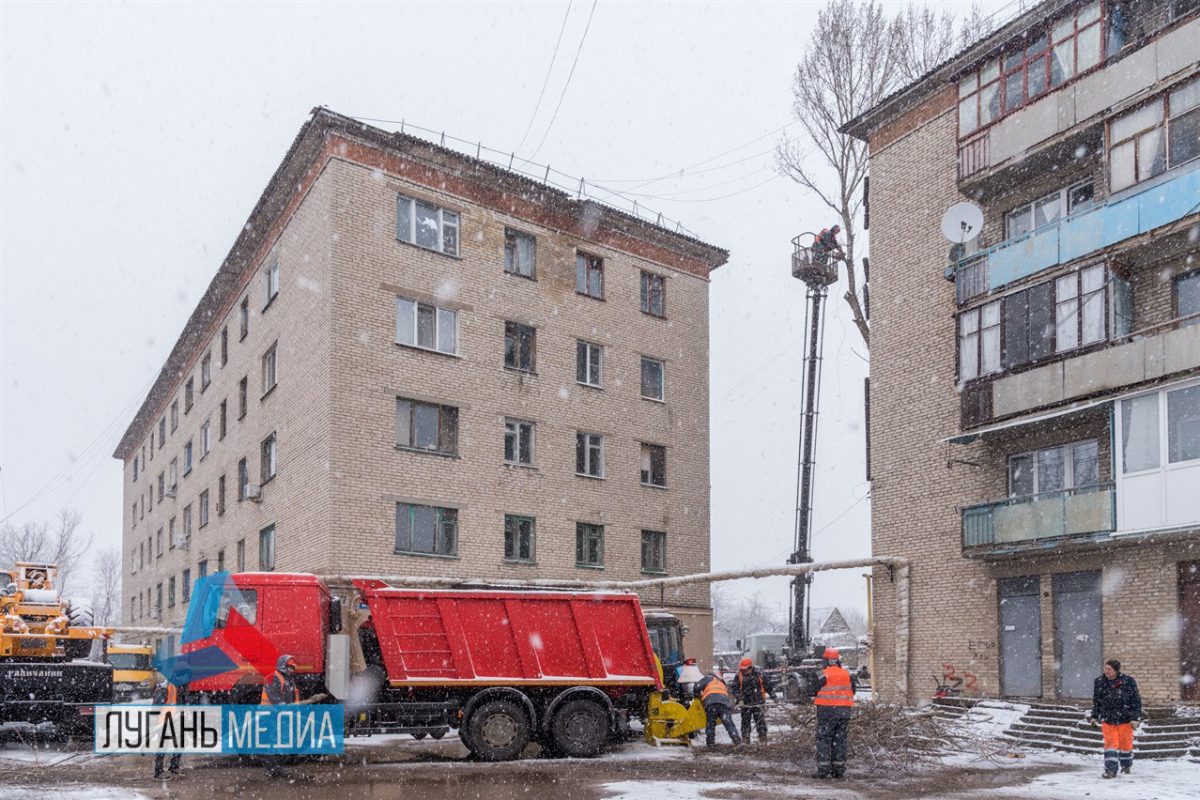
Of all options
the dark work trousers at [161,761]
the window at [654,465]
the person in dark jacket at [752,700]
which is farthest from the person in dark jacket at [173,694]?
the window at [654,465]

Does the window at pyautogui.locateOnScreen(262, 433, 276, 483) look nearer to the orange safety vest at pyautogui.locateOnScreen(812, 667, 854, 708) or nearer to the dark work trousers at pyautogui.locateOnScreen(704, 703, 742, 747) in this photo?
the dark work trousers at pyautogui.locateOnScreen(704, 703, 742, 747)

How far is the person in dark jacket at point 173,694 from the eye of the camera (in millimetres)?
13939

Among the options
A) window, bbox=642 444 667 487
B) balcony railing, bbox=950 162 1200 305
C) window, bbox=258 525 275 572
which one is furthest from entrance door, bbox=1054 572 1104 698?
window, bbox=258 525 275 572

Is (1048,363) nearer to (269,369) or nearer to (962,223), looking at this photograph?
(962,223)

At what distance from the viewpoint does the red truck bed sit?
15.7m

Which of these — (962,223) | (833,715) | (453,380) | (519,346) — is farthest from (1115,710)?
(519,346)

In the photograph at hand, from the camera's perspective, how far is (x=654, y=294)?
32.8m

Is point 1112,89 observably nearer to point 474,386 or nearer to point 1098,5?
point 1098,5

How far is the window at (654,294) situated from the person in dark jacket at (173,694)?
19.2 metres

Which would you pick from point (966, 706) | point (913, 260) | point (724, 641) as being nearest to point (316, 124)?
point (913, 260)

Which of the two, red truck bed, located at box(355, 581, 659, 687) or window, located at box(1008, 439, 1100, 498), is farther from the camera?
window, located at box(1008, 439, 1100, 498)

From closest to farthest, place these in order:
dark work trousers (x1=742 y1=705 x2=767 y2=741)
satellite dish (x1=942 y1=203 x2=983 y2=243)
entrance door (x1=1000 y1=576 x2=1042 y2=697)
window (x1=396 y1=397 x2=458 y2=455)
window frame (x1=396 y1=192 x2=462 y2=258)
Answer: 1. dark work trousers (x1=742 y1=705 x2=767 y2=741)
2. entrance door (x1=1000 y1=576 x2=1042 y2=697)
3. satellite dish (x1=942 y1=203 x2=983 y2=243)
4. window (x1=396 y1=397 x2=458 y2=455)
5. window frame (x1=396 y1=192 x2=462 y2=258)

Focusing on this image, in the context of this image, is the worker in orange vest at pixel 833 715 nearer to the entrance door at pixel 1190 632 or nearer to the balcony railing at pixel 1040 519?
the balcony railing at pixel 1040 519

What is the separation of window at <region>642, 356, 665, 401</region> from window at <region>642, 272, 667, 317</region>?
4.70 ft
